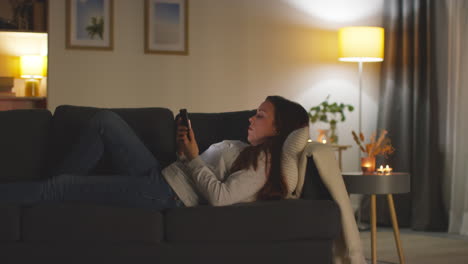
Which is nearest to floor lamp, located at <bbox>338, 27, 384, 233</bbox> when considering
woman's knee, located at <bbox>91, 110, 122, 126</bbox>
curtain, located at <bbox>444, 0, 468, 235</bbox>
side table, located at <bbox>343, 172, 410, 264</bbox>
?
curtain, located at <bbox>444, 0, 468, 235</bbox>

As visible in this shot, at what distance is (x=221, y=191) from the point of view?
8.68 ft

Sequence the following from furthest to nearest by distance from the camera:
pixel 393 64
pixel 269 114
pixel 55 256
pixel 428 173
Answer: pixel 393 64
pixel 428 173
pixel 269 114
pixel 55 256

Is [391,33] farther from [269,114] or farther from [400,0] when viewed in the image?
[269,114]

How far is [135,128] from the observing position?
3303 millimetres

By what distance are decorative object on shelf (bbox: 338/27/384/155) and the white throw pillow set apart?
2.08 m

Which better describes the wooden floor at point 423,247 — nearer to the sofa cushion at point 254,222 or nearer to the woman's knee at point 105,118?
the sofa cushion at point 254,222

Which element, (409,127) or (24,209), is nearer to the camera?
(24,209)

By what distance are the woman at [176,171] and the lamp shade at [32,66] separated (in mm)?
2116

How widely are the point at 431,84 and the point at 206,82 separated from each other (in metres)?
1.76

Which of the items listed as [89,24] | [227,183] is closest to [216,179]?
[227,183]

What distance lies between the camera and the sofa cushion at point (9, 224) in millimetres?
2492

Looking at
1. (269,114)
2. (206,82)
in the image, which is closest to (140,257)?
(269,114)

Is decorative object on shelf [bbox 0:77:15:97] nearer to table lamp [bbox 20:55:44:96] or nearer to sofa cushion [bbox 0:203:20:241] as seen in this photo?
table lamp [bbox 20:55:44:96]

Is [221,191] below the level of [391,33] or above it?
below
